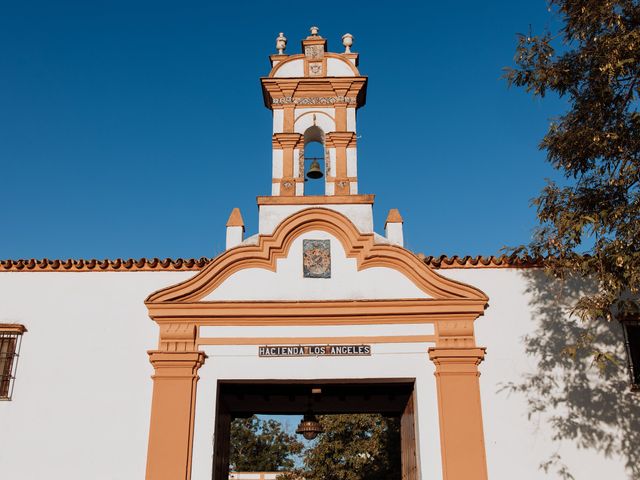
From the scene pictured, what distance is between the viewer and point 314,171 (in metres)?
12.4

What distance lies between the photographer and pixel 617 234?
27.8ft

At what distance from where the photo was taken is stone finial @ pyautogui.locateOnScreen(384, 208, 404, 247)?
11484 mm

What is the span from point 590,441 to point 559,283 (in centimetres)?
242

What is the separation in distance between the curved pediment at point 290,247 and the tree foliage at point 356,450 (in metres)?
11.3

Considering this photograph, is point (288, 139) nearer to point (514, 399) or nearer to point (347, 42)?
point (347, 42)

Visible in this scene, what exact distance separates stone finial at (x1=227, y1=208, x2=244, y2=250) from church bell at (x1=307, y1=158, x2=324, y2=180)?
161 centimetres

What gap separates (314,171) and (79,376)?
528 cm

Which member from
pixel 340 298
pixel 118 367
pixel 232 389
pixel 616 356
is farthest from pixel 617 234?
pixel 118 367

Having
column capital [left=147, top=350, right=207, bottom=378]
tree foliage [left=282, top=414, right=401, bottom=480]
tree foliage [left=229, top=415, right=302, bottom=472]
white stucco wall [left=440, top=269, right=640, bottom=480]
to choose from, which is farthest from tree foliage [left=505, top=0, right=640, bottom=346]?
tree foliage [left=229, top=415, right=302, bottom=472]

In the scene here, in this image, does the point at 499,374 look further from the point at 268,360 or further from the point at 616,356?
the point at 268,360

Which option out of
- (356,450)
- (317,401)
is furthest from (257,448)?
(317,401)

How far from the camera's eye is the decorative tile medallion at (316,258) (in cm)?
1095

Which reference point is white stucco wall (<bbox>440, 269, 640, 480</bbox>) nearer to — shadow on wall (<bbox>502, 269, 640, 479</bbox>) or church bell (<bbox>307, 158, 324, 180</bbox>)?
shadow on wall (<bbox>502, 269, 640, 479</bbox>)

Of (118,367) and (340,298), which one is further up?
(340,298)
